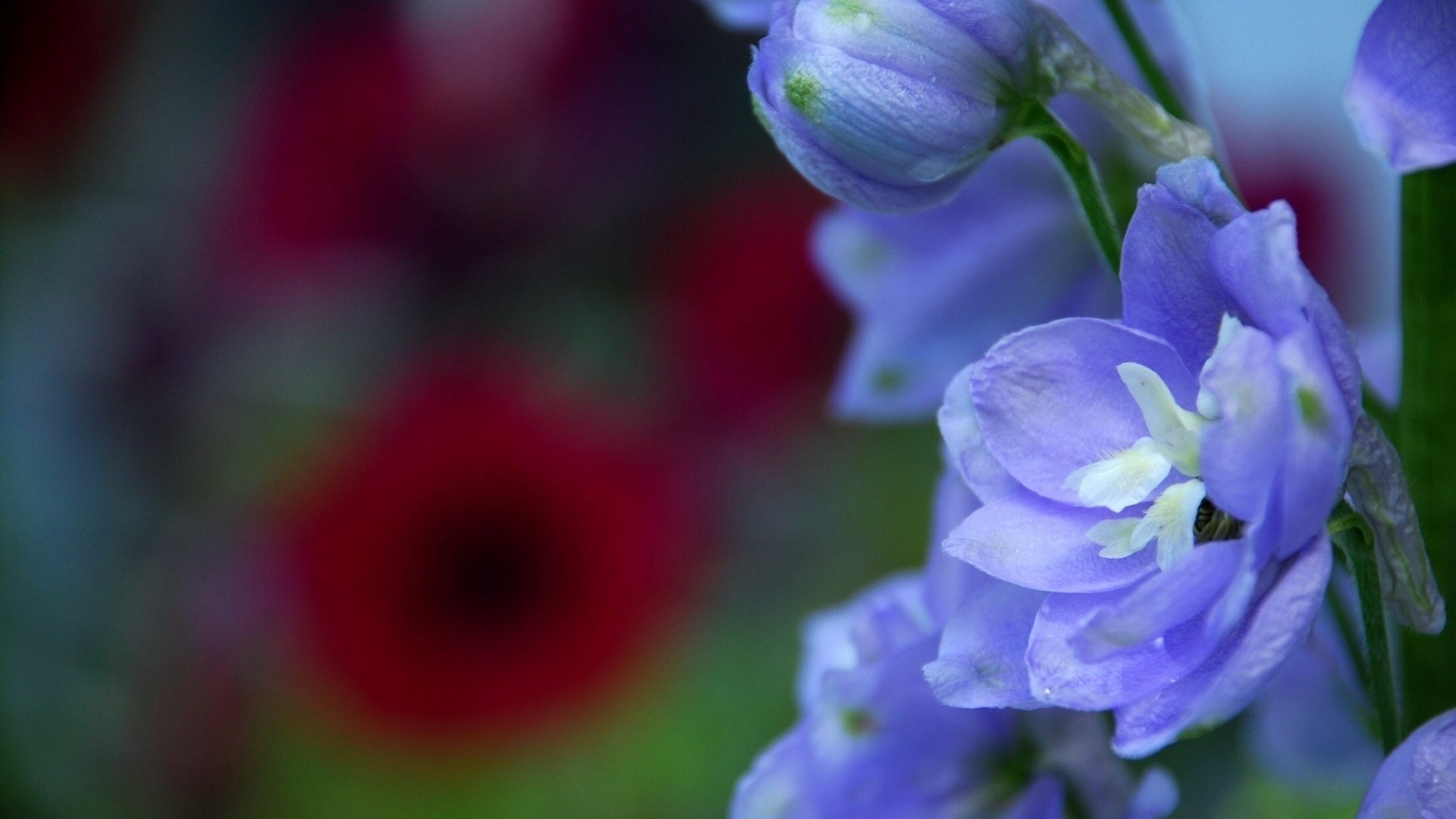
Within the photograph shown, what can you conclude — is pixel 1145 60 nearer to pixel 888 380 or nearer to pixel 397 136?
pixel 888 380

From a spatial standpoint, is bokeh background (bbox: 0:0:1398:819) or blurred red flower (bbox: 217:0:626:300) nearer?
bokeh background (bbox: 0:0:1398:819)

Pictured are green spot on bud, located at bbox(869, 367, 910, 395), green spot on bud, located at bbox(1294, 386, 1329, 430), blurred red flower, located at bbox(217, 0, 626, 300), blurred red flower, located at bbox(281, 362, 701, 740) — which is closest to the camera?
green spot on bud, located at bbox(1294, 386, 1329, 430)

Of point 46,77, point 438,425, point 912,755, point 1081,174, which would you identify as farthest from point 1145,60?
point 46,77

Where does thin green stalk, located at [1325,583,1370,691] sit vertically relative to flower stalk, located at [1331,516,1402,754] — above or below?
below

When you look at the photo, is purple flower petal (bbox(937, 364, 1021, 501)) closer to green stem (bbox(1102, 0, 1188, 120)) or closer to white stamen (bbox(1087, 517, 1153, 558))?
white stamen (bbox(1087, 517, 1153, 558))

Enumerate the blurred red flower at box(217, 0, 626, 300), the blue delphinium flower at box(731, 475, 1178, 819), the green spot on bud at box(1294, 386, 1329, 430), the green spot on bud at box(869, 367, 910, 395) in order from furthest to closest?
the blurred red flower at box(217, 0, 626, 300) < the green spot on bud at box(869, 367, 910, 395) < the blue delphinium flower at box(731, 475, 1178, 819) < the green spot on bud at box(1294, 386, 1329, 430)

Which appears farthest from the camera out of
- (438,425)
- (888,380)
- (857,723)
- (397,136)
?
(397,136)

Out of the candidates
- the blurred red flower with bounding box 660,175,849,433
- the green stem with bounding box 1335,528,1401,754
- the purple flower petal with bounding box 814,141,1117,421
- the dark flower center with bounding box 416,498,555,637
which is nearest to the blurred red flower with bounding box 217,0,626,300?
the blurred red flower with bounding box 660,175,849,433

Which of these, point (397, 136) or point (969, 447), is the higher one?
point (397, 136)
